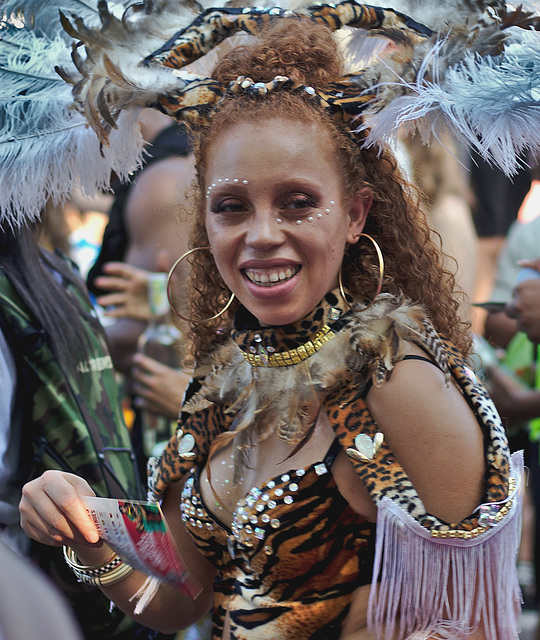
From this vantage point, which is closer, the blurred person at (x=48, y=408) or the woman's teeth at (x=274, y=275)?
the woman's teeth at (x=274, y=275)

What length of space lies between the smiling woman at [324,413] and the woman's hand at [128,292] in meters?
1.73

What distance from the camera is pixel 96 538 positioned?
1.72m

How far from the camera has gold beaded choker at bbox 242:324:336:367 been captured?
1.80 metres

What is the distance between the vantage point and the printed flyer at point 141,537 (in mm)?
1723

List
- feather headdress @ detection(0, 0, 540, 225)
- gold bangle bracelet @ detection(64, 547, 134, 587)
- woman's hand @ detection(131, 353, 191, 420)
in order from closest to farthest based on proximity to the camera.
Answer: feather headdress @ detection(0, 0, 540, 225)
gold bangle bracelet @ detection(64, 547, 134, 587)
woman's hand @ detection(131, 353, 191, 420)

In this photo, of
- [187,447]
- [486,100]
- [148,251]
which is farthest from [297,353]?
[148,251]

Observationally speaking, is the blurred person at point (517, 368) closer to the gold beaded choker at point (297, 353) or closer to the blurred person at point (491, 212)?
the blurred person at point (491, 212)

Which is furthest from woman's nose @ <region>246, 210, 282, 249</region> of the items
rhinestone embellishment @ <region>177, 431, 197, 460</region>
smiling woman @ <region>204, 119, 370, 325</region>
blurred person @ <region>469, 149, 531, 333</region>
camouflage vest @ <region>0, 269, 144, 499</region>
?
blurred person @ <region>469, 149, 531, 333</region>

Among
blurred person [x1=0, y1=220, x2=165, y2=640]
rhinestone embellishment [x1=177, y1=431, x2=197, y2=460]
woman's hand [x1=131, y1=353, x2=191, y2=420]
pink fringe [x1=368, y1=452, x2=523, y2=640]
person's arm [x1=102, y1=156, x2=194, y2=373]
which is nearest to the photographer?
pink fringe [x1=368, y1=452, x2=523, y2=640]

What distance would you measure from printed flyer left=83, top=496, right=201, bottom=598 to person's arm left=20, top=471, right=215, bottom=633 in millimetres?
29

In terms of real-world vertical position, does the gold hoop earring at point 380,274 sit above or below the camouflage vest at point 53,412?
above

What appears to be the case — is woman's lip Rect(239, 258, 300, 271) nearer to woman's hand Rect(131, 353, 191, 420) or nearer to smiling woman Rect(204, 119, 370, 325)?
smiling woman Rect(204, 119, 370, 325)

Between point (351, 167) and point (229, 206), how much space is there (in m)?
0.29

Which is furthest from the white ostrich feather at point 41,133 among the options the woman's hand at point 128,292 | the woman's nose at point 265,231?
the woman's hand at point 128,292
